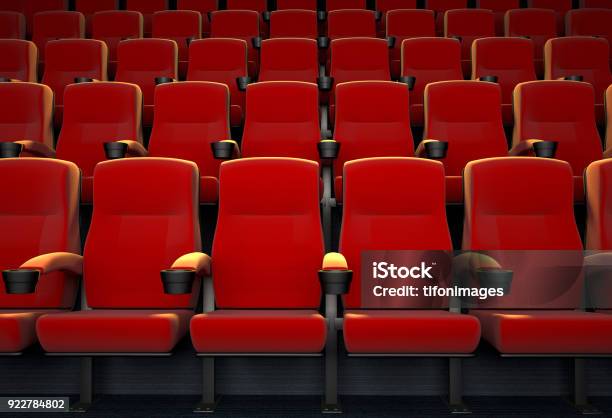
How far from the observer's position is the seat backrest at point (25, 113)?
1.15 meters

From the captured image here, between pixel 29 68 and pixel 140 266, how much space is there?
928 millimetres

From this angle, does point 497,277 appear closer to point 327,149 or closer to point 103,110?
point 327,149

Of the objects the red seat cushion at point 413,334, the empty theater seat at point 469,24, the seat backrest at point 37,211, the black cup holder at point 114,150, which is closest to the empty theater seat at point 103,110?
the black cup holder at point 114,150

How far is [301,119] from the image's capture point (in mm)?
1144

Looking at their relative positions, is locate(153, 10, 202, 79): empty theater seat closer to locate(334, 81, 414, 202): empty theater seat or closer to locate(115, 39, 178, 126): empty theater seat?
locate(115, 39, 178, 126): empty theater seat

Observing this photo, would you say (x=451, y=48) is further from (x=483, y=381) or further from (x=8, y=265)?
(x=8, y=265)

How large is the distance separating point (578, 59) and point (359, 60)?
Answer: 533mm

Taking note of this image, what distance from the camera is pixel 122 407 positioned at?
776 mm

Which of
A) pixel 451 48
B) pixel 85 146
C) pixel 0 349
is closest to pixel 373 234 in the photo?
pixel 0 349

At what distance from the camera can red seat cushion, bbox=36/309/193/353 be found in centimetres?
68

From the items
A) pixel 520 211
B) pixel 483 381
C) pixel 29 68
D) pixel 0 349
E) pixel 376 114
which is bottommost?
pixel 483 381

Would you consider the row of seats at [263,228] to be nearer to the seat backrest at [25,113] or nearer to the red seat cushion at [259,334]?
the red seat cushion at [259,334]

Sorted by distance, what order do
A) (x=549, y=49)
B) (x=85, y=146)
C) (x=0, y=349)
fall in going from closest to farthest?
(x=0, y=349) → (x=85, y=146) → (x=549, y=49)

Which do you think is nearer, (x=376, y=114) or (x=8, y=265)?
(x=8, y=265)
